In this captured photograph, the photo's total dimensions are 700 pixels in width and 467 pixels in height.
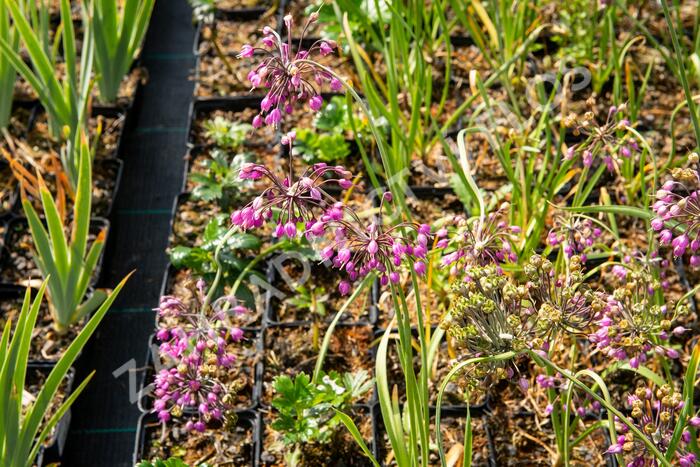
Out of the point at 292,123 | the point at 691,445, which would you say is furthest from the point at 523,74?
the point at 691,445

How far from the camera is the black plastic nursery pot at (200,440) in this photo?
2504 mm

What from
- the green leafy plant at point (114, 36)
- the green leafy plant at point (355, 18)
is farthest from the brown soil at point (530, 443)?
the green leafy plant at point (114, 36)

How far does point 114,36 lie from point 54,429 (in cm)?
150

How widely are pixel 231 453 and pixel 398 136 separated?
1.07 m

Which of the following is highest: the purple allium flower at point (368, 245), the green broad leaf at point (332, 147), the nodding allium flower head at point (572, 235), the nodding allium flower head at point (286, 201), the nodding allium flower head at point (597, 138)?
the green broad leaf at point (332, 147)

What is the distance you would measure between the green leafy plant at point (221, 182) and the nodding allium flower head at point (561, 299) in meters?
1.34

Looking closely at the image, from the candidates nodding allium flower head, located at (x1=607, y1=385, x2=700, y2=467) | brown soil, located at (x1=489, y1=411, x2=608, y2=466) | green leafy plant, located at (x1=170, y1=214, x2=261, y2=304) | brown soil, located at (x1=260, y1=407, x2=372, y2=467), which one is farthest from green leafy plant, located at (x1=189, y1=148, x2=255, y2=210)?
nodding allium flower head, located at (x1=607, y1=385, x2=700, y2=467)

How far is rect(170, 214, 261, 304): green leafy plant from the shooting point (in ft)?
8.82

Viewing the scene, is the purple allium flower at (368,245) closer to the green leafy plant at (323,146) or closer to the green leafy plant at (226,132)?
the green leafy plant at (323,146)

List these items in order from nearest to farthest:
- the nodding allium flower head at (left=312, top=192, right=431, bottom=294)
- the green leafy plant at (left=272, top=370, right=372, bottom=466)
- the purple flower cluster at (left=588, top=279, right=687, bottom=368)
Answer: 1. the nodding allium flower head at (left=312, top=192, right=431, bottom=294)
2. the purple flower cluster at (left=588, top=279, right=687, bottom=368)
3. the green leafy plant at (left=272, top=370, right=372, bottom=466)

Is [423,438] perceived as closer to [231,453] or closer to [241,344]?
[231,453]

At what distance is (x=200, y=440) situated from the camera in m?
2.56

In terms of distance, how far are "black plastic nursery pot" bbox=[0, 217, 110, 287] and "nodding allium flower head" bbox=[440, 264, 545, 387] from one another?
5.34 ft

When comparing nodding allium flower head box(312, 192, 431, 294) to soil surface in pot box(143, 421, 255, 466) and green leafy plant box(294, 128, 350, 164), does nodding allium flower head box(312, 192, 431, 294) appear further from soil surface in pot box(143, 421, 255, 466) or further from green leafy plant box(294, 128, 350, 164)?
green leafy plant box(294, 128, 350, 164)
